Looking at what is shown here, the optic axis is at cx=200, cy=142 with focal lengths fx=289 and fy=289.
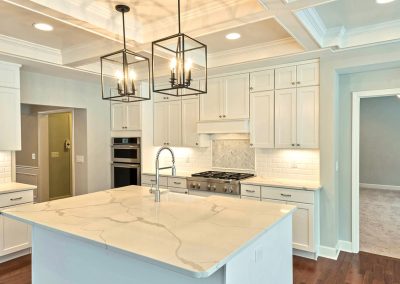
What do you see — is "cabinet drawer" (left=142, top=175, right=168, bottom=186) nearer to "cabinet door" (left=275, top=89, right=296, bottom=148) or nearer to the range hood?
the range hood

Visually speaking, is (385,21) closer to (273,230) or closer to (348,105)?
(348,105)

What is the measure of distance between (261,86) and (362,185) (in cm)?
616

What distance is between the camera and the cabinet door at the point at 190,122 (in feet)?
15.9

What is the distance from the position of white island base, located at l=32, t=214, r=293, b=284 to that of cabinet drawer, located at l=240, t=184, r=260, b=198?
152 cm

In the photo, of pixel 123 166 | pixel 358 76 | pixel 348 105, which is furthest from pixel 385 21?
pixel 123 166

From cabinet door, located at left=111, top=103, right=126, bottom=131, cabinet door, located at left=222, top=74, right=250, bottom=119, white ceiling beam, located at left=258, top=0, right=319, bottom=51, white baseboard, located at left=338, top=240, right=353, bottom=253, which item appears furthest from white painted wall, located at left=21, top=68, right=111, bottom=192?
white baseboard, located at left=338, top=240, right=353, bottom=253

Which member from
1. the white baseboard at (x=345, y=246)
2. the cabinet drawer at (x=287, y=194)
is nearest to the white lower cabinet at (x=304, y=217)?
the cabinet drawer at (x=287, y=194)

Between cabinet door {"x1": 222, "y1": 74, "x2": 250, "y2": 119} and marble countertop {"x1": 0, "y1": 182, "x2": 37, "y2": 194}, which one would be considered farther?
cabinet door {"x1": 222, "y1": 74, "x2": 250, "y2": 119}

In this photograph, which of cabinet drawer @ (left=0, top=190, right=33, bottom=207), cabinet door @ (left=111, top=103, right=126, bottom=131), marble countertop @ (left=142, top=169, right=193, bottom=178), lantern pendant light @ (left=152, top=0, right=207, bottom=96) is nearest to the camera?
lantern pendant light @ (left=152, top=0, right=207, bottom=96)

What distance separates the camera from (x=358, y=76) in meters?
3.85

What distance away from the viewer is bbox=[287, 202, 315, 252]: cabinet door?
3643 millimetres

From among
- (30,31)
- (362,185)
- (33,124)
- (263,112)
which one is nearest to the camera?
(30,31)

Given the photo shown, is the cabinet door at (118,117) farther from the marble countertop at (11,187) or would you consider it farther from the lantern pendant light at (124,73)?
the marble countertop at (11,187)

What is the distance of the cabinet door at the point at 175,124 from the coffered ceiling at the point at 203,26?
1422 millimetres
